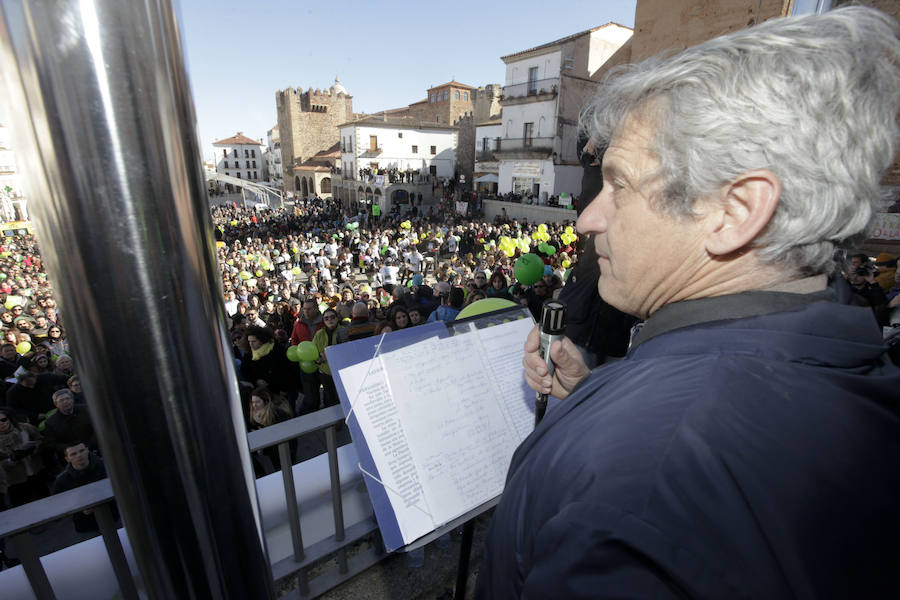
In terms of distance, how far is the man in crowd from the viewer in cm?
57

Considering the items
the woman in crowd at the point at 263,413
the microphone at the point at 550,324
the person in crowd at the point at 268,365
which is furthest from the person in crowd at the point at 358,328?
the microphone at the point at 550,324

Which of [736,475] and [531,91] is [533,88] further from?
[736,475]

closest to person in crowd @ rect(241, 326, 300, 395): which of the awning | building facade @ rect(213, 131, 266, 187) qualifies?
the awning

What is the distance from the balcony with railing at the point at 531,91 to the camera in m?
28.4

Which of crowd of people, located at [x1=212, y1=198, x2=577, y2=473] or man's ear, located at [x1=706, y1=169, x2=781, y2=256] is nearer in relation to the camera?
man's ear, located at [x1=706, y1=169, x2=781, y2=256]

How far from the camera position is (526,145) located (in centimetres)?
3038

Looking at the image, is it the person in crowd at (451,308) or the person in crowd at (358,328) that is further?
the person in crowd at (451,308)

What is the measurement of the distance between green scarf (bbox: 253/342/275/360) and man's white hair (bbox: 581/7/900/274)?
4.95 metres

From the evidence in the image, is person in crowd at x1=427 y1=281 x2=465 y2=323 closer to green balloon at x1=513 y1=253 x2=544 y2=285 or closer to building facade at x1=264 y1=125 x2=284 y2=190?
green balloon at x1=513 y1=253 x2=544 y2=285

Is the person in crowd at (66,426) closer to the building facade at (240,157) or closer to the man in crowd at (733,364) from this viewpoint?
the man in crowd at (733,364)

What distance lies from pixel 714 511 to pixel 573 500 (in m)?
0.18

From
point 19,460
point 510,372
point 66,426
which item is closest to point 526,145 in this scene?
point 66,426

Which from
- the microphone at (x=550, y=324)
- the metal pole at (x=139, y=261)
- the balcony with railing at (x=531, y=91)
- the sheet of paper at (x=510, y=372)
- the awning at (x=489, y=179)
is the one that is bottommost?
the awning at (x=489, y=179)

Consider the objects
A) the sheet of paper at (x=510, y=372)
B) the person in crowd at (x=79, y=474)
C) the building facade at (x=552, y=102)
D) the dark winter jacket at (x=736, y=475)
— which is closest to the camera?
the dark winter jacket at (x=736, y=475)
